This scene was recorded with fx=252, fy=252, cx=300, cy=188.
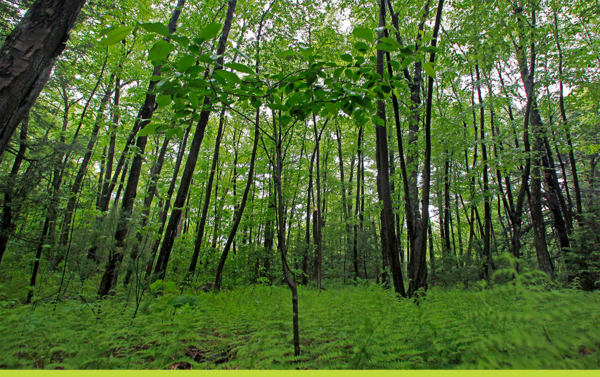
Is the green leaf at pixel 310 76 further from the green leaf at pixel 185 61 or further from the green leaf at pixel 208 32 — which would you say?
the green leaf at pixel 185 61

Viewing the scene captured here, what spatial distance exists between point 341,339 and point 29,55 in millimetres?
3996

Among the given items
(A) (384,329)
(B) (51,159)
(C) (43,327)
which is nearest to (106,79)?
(B) (51,159)

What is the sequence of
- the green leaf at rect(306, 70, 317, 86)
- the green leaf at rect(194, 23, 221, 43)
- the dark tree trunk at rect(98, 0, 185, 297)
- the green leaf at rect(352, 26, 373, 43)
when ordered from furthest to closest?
the dark tree trunk at rect(98, 0, 185, 297) → the green leaf at rect(306, 70, 317, 86) → the green leaf at rect(352, 26, 373, 43) → the green leaf at rect(194, 23, 221, 43)

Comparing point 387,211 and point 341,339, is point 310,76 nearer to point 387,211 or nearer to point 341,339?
point 341,339

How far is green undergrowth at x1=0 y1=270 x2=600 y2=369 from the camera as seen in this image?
4.83 ft

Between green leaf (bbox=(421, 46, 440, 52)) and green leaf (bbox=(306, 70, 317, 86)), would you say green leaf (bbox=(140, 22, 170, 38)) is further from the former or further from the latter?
green leaf (bbox=(421, 46, 440, 52))

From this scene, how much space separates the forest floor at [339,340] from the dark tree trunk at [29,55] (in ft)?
6.17

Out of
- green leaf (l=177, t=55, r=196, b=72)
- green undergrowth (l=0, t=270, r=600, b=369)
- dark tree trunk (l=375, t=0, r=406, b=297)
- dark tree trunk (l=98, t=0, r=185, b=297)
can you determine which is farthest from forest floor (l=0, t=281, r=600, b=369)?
green leaf (l=177, t=55, r=196, b=72)

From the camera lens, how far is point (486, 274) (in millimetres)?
9297

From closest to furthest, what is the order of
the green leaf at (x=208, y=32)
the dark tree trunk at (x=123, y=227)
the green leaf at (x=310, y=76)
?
the green leaf at (x=208, y=32)
the green leaf at (x=310, y=76)
the dark tree trunk at (x=123, y=227)

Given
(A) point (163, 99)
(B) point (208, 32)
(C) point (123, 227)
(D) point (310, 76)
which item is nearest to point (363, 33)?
(D) point (310, 76)

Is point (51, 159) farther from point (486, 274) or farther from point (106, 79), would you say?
point (486, 274)

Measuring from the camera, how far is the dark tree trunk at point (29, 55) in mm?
2338

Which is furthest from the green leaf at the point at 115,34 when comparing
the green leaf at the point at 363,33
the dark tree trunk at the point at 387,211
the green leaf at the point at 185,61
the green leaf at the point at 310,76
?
the dark tree trunk at the point at 387,211
